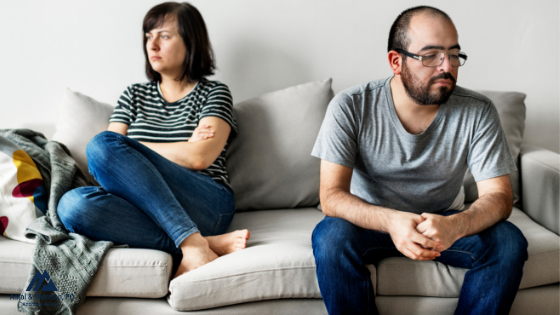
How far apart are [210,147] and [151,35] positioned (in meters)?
0.57

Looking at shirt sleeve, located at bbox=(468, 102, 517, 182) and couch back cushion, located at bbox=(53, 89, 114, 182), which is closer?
shirt sleeve, located at bbox=(468, 102, 517, 182)

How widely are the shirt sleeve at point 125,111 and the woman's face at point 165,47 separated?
170 millimetres

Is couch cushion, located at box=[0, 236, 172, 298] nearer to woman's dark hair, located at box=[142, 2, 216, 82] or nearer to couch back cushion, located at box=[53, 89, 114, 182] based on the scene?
couch back cushion, located at box=[53, 89, 114, 182]

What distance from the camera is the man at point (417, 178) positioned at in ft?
3.69

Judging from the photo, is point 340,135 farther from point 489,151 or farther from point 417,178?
point 489,151

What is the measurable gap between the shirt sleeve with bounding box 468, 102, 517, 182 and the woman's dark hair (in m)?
1.07

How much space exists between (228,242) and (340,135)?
498 mm

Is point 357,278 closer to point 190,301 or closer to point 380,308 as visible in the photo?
point 380,308

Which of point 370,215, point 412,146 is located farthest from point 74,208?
point 412,146

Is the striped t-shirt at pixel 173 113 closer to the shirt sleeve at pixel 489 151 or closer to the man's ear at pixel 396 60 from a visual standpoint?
the man's ear at pixel 396 60

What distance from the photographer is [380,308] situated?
123 centimetres

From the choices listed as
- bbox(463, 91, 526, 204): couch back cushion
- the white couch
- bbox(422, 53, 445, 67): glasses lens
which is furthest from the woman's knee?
bbox(463, 91, 526, 204): couch back cushion

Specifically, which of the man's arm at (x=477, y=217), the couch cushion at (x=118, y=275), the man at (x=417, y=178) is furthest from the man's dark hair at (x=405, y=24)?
the couch cushion at (x=118, y=275)

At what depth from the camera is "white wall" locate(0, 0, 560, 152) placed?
200cm
